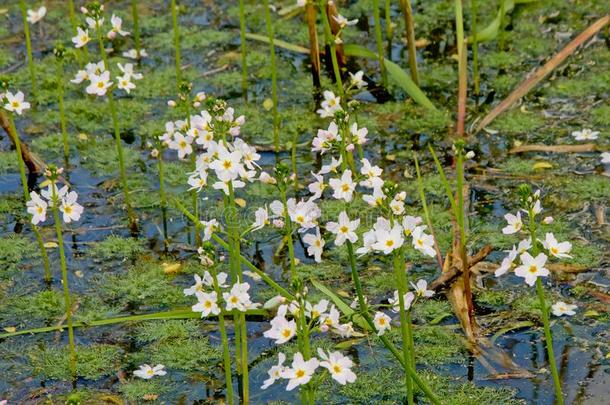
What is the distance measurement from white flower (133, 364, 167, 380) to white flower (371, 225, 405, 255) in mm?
1509

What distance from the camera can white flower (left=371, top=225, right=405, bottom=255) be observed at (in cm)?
397

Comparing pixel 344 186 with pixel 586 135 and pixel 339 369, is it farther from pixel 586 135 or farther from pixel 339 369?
pixel 586 135

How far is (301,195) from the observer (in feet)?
21.8

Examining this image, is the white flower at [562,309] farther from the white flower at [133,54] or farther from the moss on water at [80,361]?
the white flower at [133,54]

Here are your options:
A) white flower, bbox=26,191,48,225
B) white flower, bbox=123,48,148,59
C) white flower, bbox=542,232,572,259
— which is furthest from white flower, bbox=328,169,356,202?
white flower, bbox=123,48,148,59

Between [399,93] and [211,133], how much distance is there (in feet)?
10.1

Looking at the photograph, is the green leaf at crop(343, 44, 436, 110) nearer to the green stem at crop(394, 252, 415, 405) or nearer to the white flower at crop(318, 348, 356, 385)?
the green stem at crop(394, 252, 415, 405)

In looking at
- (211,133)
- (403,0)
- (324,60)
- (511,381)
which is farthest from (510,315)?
(324,60)

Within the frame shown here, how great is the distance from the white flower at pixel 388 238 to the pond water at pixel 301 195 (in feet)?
3.79

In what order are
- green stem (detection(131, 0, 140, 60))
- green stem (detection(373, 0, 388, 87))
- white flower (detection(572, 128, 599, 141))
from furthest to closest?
green stem (detection(131, 0, 140, 60))
green stem (detection(373, 0, 388, 87))
white flower (detection(572, 128, 599, 141))

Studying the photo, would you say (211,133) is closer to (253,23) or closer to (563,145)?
(563,145)

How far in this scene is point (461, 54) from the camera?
7.27 metres

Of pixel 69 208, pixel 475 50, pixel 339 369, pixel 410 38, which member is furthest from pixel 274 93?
pixel 339 369

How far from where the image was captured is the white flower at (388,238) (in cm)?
397
